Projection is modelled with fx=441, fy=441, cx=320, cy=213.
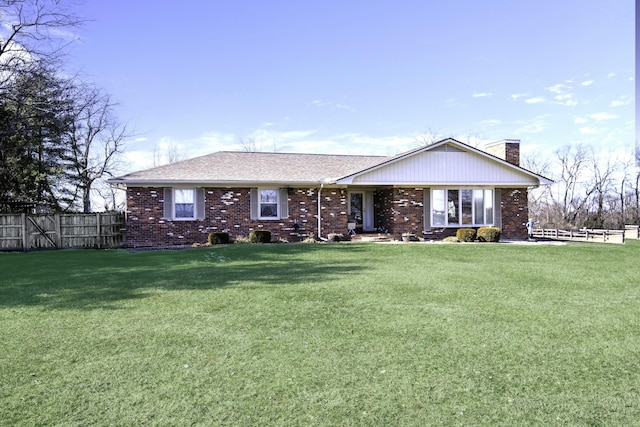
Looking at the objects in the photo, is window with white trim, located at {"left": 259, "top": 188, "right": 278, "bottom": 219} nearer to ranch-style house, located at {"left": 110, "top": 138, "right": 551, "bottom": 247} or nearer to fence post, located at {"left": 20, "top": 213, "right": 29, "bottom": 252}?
ranch-style house, located at {"left": 110, "top": 138, "right": 551, "bottom": 247}

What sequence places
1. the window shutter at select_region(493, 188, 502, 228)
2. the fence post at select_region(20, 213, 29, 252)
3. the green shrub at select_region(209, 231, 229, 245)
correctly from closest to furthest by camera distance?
the green shrub at select_region(209, 231, 229, 245) → the fence post at select_region(20, 213, 29, 252) → the window shutter at select_region(493, 188, 502, 228)

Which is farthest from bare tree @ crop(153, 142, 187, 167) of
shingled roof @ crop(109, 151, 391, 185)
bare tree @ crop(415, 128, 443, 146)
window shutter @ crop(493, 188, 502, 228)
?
window shutter @ crop(493, 188, 502, 228)

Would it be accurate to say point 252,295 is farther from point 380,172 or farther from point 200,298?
point 380,172

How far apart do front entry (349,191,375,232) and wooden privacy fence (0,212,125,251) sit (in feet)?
34.5

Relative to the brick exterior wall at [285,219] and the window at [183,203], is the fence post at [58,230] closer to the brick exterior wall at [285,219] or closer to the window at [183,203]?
the brick exterior wall at [285,219]

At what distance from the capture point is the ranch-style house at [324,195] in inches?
701

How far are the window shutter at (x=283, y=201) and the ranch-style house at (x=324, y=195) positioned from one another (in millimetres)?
43

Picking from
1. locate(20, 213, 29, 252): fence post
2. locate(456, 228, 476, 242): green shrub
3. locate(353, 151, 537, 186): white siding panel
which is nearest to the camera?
locate(20, 213, 29, 252): fence post

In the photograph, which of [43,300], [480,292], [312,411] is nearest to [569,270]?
[480,292]

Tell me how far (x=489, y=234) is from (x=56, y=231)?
1772cm

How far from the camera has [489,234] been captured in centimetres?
1850

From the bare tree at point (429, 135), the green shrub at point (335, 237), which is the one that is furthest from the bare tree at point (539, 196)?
the green shrub at point (335, 237)

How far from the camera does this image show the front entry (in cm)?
2139

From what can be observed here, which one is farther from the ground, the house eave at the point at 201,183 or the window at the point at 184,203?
the house eave at the point at 201,183
